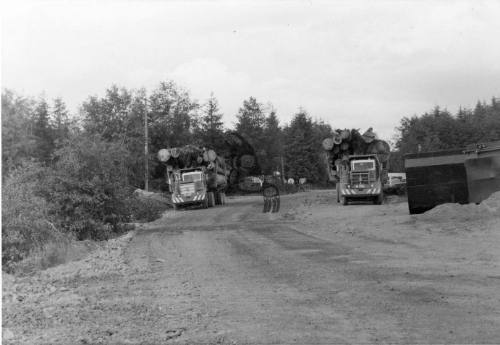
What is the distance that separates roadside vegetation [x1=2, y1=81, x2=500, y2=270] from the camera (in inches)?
500

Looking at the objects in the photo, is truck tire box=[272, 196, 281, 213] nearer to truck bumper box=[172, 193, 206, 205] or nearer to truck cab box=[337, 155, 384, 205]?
truck cab box=[337, 155, 384, 205]

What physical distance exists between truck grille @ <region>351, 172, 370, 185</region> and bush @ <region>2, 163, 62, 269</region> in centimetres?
1802

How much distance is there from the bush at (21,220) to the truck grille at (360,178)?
18.0m

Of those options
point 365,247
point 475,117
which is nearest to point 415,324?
point 365,247

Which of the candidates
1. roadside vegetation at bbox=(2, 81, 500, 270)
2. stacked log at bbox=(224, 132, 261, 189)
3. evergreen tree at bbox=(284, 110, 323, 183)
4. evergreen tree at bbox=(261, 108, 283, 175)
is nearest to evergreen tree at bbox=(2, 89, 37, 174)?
roadside vegetation at bbox=(2, 81, 500, 270)

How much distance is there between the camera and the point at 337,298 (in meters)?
7.61

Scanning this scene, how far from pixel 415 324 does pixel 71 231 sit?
1255cm

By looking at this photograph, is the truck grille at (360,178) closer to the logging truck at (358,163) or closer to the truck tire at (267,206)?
the logging truck at (358,163)

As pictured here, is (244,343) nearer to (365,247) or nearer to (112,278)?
(112,278)

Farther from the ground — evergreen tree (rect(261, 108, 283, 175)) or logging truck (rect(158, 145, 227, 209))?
evergreen tree (rect(261, 108, 283, 175))

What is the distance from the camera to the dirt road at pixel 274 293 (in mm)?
6082

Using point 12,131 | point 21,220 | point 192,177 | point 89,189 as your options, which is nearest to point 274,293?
point 21,220

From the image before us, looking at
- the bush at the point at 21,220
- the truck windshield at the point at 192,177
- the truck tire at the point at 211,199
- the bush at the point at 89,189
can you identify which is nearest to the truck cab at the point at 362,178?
the truck windshield at the point at 192,177

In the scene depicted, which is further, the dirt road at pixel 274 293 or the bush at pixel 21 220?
the bush at pixel 21 220
